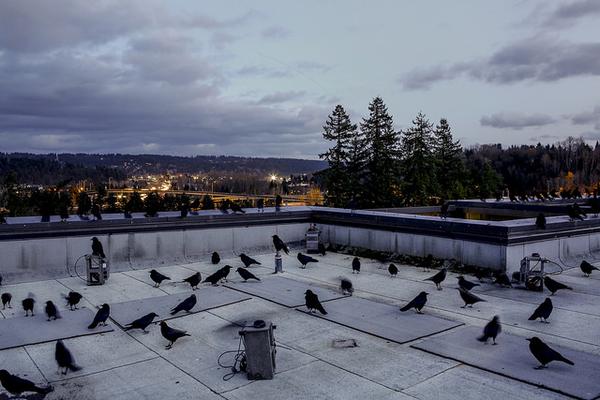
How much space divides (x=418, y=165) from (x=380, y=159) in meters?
6.87

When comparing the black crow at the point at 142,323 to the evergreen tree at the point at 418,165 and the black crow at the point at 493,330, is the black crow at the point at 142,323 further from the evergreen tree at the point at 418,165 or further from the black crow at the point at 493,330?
the evergreen tree at the point at 418,165

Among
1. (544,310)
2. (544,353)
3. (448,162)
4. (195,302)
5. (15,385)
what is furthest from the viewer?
(448,162)

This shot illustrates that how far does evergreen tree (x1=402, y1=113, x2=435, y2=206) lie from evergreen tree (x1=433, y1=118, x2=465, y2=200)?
324cm

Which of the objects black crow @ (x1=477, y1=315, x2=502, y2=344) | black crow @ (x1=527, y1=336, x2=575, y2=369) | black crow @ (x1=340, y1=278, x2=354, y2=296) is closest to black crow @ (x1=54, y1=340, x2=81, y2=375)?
black crow @ (x1=340, y1=278, x2=354, y2=296)

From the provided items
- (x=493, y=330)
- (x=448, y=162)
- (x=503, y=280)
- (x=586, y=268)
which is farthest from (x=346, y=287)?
(x=448, y=162)

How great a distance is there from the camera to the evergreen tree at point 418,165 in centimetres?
4978

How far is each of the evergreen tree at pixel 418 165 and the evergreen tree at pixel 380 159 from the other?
177cm

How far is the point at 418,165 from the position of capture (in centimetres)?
5225

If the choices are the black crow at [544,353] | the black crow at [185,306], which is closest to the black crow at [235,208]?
the black crow at [185,306]

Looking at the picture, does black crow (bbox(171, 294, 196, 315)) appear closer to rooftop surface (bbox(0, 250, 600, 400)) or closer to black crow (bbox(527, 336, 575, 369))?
rooftop surface (bbox(0, 250, 600, 400))

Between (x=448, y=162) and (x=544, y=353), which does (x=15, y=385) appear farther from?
(x=448, y=162)

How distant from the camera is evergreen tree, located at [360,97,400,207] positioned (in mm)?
46969

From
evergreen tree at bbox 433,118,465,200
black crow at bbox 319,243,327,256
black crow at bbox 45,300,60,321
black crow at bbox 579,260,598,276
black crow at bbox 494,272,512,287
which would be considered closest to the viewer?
black crow at bbox 45,300,60,321

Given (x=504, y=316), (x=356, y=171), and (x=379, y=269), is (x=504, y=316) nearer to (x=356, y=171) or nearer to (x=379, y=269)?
(x=379, y=269)
